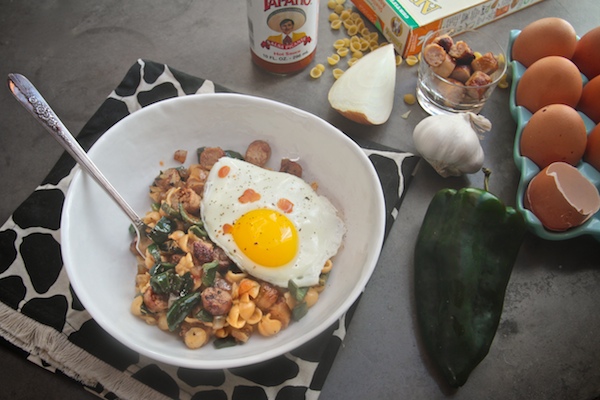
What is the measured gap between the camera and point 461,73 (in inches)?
72.7

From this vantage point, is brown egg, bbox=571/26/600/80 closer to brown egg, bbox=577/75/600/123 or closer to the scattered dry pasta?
brown egg, bbox=577/75/600/123

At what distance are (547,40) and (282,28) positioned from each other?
3.45ft

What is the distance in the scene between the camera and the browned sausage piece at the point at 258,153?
164 centimetres

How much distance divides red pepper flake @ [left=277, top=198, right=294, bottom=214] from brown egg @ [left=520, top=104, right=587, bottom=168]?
91 centimetres

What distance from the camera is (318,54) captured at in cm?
219

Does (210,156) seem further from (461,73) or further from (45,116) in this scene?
(461,73)

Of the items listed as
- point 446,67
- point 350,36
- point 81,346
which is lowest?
point 81,346

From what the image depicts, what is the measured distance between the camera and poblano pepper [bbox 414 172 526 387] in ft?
4.71

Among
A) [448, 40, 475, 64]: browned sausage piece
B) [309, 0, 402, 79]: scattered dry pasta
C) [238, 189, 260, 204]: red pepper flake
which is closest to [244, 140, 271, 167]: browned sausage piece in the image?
[238, 189, 260, 204]: red pepper flake

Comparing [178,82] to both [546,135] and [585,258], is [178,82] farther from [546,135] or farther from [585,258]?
[585,258]

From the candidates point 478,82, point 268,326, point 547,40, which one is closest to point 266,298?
point 268,326

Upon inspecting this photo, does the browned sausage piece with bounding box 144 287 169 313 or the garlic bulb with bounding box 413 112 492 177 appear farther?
the garlic bulb with bounding box 413 112 492 177

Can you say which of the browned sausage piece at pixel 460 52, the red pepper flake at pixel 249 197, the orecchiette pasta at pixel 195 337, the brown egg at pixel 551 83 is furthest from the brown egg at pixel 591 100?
the orecchiette pasta at pixel 195 337

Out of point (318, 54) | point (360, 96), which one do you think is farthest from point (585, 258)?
point (318, 54)
